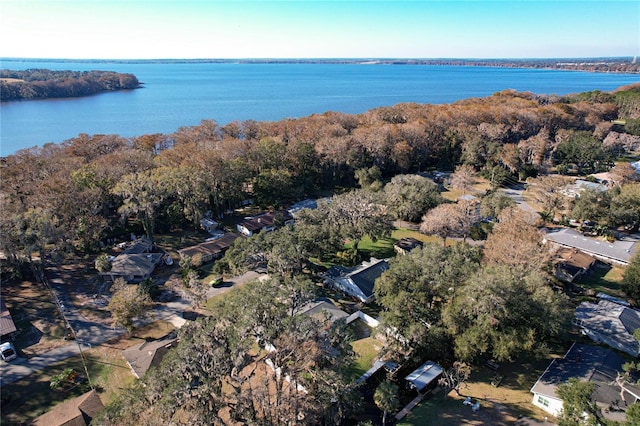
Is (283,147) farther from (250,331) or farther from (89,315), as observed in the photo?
Answer: (250,331)

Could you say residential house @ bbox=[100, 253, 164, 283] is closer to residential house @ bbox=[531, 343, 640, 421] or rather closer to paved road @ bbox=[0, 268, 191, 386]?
paved road @ bbox=[0, 268, 191, 386]

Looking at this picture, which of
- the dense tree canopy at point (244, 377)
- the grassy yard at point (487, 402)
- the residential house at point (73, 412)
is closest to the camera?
the dense tree canopy at point (244, 377)

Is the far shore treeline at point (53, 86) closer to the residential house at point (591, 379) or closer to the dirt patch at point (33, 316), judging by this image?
the dirt patch at point (33, 316)

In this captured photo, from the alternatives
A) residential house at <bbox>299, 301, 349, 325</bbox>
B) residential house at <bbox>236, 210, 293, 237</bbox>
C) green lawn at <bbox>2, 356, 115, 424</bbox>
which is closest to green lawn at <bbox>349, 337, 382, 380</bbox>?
residential house at <bbox>299, 301, 349, 325</bbox>

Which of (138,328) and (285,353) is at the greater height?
(285,353)

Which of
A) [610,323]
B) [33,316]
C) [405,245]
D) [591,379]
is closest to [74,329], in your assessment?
[33,316]

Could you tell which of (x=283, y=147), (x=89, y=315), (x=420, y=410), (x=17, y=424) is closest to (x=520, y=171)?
(x=283, y=147)

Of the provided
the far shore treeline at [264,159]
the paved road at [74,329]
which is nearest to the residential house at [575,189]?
the far shore treeline at [264,159]
